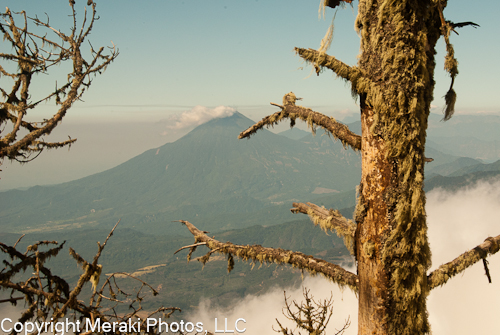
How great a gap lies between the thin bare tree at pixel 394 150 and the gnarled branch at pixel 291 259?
0.20 m

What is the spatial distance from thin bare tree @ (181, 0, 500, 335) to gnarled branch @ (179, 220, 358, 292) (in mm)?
200

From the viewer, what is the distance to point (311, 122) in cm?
372

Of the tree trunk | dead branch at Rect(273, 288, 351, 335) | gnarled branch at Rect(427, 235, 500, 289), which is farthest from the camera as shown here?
dead branch at Rect(273, 288, 351, 335)

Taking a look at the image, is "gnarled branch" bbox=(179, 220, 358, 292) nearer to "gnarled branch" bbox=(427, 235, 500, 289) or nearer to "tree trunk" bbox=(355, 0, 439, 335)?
"tree trunk" bbox=(355, 0, 439, 335)

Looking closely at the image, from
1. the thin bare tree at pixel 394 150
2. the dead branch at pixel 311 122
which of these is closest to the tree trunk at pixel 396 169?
the thin bare tree at pixel 394 150

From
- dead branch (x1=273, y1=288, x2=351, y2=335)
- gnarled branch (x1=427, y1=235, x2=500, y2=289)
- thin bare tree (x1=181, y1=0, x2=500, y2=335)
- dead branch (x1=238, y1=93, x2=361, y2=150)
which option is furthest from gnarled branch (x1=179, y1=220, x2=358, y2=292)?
dead branch (x1=273, y1=288, x2=351, y2=335)

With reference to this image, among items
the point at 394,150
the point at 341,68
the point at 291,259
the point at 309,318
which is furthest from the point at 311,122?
the point at 309,318

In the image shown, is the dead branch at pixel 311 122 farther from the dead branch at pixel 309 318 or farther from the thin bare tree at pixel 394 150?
the dead branch at pixel 309 318

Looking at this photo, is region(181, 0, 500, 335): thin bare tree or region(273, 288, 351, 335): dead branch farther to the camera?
region(273, 288, 351, 335): dead branch

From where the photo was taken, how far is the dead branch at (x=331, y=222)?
3777mm

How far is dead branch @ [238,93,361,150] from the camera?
142 inches

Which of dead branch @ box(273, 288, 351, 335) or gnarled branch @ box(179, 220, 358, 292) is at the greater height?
gnarled branch @ box(179, 220, 358, 292)

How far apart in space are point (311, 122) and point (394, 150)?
93 cm

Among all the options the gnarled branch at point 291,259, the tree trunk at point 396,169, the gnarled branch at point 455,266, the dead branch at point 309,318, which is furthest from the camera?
the dead branch at point 309,318
